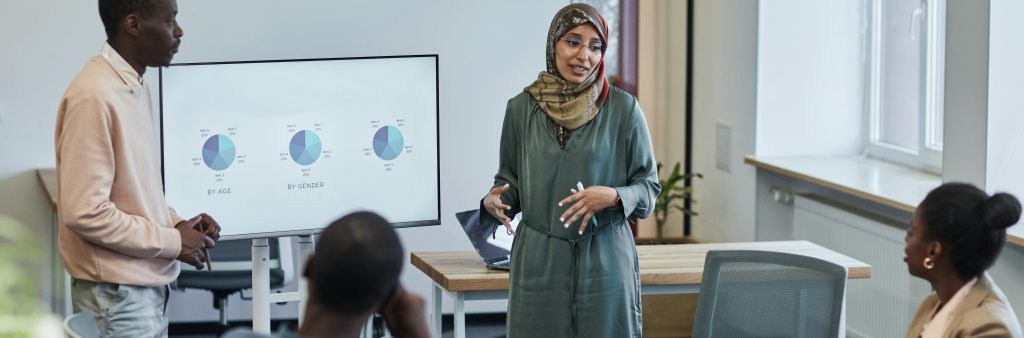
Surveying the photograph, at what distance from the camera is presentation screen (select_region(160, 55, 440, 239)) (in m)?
3.64

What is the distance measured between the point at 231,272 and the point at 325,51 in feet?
3.36

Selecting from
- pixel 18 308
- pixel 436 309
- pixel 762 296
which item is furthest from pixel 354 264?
pixel 436 309

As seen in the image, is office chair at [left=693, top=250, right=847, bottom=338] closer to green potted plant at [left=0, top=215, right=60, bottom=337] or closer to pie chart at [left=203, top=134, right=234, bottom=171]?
pie chart at [left=203, top=134, right=234, bottom=171]

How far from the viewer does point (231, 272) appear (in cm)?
456

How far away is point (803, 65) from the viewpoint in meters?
5.64

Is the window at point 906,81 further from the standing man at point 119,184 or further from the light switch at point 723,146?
the standing man at point 119,184

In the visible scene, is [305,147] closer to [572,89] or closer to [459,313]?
[459,313]

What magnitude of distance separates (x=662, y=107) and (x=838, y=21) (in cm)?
170

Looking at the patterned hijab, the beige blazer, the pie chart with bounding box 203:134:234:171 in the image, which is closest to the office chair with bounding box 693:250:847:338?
the patterned hijab

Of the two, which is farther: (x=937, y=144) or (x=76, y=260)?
(x=937, y=144)

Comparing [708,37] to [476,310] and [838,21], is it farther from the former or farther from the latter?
[476,310]

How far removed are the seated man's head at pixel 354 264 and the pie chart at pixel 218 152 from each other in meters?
2.15

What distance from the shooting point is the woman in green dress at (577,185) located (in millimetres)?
2842

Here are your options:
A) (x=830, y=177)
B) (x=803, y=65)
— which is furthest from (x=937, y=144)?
(x=803, y=65)
